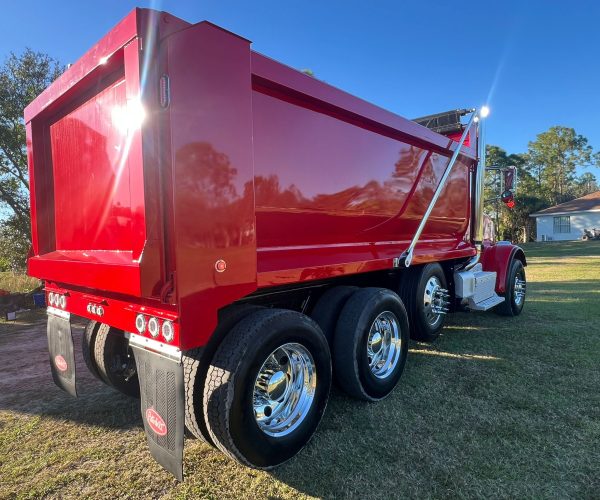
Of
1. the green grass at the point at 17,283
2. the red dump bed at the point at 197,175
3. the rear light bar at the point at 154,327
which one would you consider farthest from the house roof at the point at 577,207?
the rear light bar at the point at 154,327

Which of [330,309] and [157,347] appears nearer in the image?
[157,347]

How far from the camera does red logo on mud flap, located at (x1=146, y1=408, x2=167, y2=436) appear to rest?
2290mm

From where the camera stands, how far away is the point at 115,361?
11.6 ft

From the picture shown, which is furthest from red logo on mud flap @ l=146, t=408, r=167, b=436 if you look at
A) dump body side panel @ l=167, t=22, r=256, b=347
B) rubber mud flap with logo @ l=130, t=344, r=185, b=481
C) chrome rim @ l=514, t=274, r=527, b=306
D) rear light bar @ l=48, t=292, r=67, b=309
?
chrome rim @ l=514, t=274, r=527, b=306

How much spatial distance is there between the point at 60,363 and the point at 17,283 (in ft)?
28.5

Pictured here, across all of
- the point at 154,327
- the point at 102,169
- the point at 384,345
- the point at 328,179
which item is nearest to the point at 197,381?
the point at 154,327

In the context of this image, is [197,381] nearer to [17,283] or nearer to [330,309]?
[330,309]

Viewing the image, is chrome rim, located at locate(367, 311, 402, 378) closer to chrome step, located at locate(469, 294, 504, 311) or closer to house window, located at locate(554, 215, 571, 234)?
chrome step, located at locate(469, 294, 504, 311)

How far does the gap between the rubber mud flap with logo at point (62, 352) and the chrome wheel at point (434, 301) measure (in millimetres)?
3792

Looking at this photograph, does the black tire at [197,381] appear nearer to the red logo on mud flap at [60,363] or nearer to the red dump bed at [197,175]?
the red dump bed at [197,175]

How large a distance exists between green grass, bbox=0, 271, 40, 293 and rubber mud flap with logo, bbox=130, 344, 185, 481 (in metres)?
9.28

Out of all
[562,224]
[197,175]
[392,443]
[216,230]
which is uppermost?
[562,224]

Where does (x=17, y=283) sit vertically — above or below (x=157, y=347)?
below

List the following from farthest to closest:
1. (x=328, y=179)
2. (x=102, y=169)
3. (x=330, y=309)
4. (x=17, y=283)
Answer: (x=17, y=283) → (x=330, y=309) → (x=328, y=179) → (x=102, y=169)
